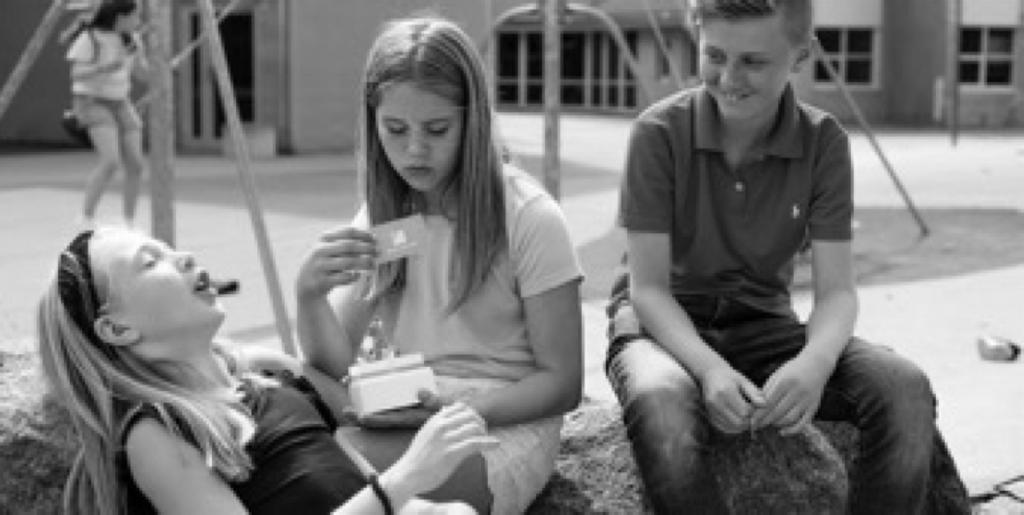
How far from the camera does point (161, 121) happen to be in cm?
540

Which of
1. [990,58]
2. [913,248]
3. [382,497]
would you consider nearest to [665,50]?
[913,248]

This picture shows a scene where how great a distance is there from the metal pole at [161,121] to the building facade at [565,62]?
3477mm

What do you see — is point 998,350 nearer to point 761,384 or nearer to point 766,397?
point 761,384

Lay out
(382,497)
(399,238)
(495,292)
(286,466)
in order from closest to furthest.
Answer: (382,497) < (286,466) < (399,238) < (495,292)

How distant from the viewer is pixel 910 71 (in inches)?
1315

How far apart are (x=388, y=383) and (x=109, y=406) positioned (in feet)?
1.63

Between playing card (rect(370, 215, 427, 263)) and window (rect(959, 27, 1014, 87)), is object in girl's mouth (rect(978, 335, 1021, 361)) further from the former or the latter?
window (rect(959, 27, 1014, 87))

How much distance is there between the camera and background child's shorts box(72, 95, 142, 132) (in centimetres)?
912

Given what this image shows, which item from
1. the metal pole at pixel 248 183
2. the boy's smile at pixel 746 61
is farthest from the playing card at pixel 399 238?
the metal pole at pixel 248 183

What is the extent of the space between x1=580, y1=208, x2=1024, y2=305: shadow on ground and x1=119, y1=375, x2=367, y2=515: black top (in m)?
5.02

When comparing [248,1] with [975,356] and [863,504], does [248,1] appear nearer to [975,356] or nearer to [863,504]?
[975,356]

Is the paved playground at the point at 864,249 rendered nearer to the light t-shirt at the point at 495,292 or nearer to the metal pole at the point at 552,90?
the metal pole at the point at 552,90

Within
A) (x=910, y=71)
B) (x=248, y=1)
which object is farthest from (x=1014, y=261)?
(x=910, y=71)

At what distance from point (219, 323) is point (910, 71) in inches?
1284
